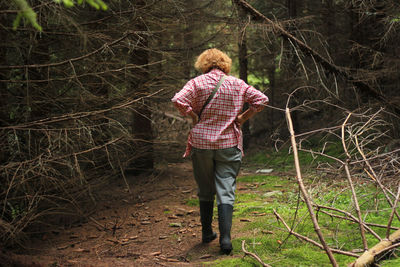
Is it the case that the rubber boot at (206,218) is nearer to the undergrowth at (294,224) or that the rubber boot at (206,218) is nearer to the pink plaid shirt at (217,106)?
the undergrowth at (294,224)

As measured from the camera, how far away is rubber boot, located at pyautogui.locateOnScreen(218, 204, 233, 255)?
13.1 ft

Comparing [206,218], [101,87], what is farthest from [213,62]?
[101,87]

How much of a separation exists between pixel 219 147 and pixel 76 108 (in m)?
2.67

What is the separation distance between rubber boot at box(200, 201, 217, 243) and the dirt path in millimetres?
93

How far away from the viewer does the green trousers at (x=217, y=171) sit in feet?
13.6

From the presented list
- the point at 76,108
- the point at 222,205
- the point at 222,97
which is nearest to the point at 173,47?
the point at 76,108

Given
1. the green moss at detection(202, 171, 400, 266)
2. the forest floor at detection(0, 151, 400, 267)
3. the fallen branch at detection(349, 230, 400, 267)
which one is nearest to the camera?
the fallen branch at detection(349, 230, 400, 267)

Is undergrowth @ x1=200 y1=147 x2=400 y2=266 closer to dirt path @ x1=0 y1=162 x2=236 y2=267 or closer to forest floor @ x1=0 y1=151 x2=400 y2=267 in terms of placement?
forest floor @ x1=0 y1=151 x2=400 y2=267

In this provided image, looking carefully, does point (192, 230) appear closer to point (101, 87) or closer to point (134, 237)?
point (134, 237)

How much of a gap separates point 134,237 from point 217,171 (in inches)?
71.9

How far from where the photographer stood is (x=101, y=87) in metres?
5.66

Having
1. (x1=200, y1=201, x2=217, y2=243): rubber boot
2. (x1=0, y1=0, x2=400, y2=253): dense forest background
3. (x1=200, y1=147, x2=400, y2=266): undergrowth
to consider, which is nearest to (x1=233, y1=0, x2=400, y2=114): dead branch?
(x1=0, y1=0, x2=400, y2=253): dense forest background

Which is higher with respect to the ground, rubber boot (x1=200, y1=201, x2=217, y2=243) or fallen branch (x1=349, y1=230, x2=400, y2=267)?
fallen branch (x1=349, y1=230, x2=400, y2=267)

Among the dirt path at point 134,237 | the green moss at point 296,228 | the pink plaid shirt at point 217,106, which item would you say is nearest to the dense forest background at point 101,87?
the dirt path at point 134,237
